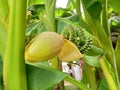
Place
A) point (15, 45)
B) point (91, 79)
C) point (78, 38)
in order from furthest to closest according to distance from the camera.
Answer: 1. point (91, 79)
2. point (78, 38)
3. point (15, 45)

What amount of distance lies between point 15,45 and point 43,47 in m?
0.05

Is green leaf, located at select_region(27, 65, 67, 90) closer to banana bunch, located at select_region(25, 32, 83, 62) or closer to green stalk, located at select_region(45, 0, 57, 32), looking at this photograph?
banana bunch, located at select_region(25, 32, 83, 62)

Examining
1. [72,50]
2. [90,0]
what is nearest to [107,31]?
[90,0]

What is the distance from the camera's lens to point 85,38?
0.50 metres

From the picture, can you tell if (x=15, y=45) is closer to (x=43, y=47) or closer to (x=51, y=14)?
(x=43, y=47)

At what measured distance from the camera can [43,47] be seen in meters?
0.41

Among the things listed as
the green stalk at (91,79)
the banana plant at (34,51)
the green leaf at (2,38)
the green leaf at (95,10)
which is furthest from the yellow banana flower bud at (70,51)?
the green stalk at (91,79)

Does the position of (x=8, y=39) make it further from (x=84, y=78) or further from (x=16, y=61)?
(x=84, y=78)

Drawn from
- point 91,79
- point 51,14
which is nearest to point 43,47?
point 51,14

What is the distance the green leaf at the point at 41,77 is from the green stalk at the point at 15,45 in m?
0.05

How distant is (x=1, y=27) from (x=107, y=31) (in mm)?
323

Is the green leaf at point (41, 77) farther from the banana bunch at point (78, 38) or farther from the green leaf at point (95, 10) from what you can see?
the green leaf at point (95, 10)

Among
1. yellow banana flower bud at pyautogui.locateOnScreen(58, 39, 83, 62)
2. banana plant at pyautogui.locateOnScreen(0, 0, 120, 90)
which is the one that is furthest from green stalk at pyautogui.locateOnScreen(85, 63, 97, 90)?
yellow banana flower bud at pyautogui.locateOnScreen(58, 39, 83, 62)

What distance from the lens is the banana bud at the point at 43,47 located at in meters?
0.40
